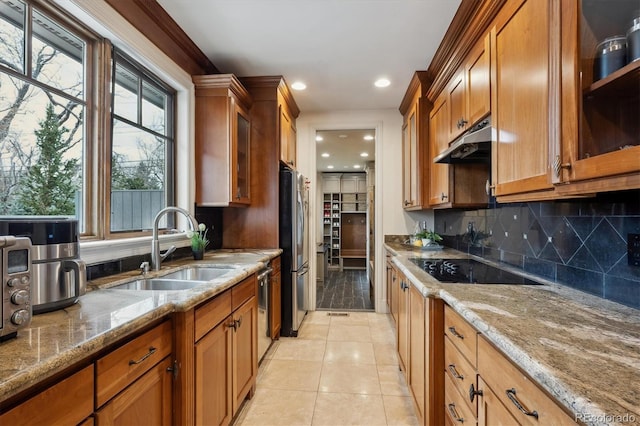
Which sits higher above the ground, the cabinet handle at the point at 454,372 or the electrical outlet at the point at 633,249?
the electrical outlet at the point at 633,249

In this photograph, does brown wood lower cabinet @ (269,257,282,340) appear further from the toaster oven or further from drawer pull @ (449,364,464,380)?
the toaster oven

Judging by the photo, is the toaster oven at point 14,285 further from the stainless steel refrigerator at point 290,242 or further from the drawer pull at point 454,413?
the stainless steel refrigerator at point 290,242

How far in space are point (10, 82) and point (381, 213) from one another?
11.6 feet

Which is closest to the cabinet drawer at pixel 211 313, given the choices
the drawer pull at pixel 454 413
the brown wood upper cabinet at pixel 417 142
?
the drawer pull at pixel 454 413

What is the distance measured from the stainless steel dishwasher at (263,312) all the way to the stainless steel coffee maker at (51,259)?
1299mm

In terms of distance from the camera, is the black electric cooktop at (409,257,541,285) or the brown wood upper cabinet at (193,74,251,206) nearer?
A: the black electric cooktop at (409,257,541,285)

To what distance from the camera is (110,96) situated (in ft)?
6.02

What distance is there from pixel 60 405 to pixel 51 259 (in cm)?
53

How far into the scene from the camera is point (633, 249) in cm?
110

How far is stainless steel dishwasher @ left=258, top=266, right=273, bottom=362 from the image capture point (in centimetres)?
243

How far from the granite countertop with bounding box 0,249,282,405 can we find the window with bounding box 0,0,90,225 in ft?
1.64

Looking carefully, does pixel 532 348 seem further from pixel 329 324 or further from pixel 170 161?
pixel 329 324

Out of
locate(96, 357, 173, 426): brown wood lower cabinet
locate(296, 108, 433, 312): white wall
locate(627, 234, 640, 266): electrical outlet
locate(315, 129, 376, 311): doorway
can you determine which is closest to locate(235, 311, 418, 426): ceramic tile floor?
locate(96, 357, 173, 426): brown wood lower cabinet

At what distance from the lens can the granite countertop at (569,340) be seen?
1.90ft
